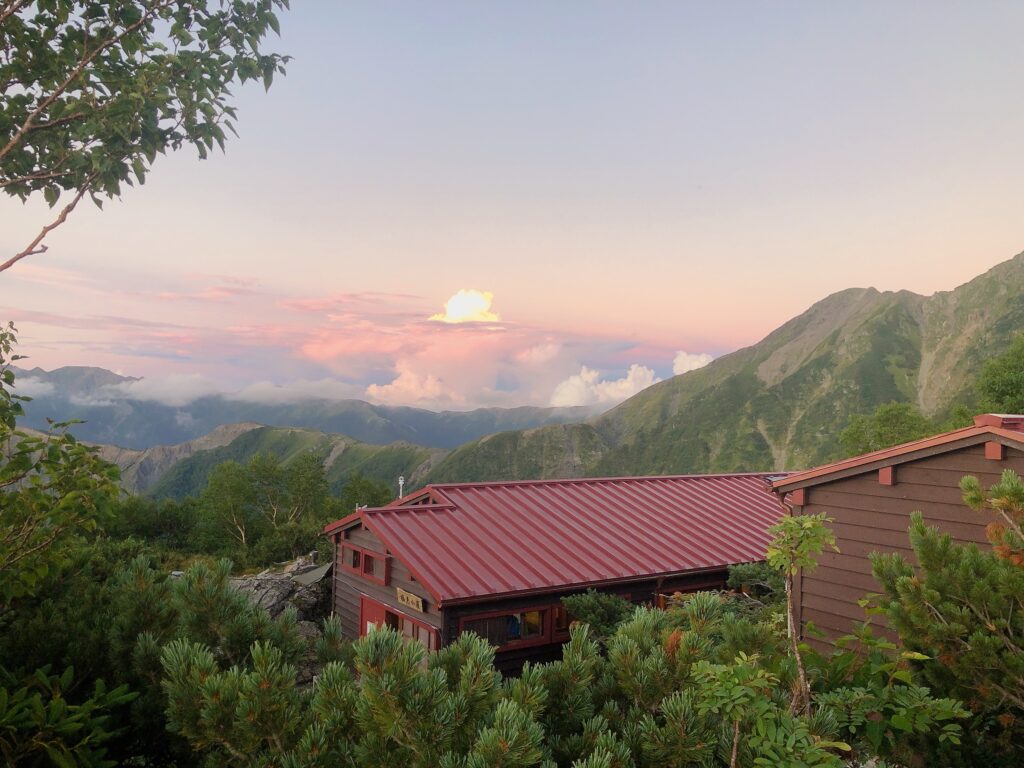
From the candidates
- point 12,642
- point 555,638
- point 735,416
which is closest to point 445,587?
point 555,638

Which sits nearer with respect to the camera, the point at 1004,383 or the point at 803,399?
the point at 1004,383

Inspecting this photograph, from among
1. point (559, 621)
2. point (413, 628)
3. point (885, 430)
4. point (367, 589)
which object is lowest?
point (413, 628)

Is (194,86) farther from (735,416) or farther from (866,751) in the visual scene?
(735,416)

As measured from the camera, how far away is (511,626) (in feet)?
51.2

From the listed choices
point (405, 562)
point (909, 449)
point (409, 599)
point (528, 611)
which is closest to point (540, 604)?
point (528, 611)

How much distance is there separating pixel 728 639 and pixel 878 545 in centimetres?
891

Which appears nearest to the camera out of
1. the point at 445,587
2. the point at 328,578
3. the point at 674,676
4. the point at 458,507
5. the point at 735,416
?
the point at 674,676

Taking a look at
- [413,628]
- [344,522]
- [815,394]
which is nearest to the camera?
[413,628]

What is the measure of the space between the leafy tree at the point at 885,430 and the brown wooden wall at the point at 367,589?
45752 millimetres

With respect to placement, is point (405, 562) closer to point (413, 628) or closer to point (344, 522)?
point (413, 628)

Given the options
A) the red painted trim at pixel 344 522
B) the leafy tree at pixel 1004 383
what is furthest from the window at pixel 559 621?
the leafy tree at pixel 1004 383

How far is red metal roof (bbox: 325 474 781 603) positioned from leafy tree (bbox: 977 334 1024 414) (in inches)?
1396

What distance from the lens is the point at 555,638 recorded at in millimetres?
15727

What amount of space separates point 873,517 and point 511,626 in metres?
8.44
